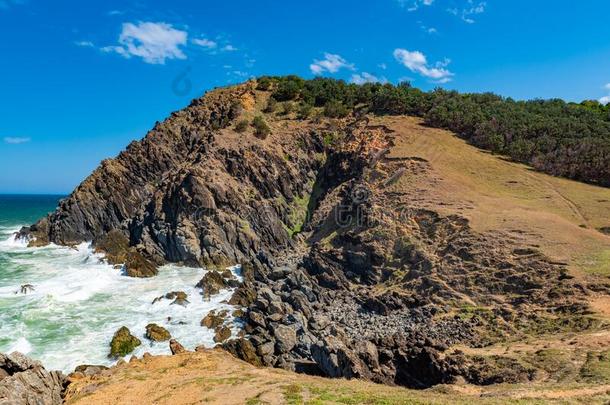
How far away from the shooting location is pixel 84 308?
35.4 metres

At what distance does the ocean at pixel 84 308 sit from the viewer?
28.1 m

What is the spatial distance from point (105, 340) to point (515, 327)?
28.1 m

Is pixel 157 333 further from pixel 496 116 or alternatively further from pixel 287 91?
pixel 496 116

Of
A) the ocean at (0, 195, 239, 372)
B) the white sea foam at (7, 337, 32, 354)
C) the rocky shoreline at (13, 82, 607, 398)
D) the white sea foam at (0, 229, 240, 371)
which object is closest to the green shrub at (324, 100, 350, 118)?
the rocky shoreline at (13, 82, 607, 398)

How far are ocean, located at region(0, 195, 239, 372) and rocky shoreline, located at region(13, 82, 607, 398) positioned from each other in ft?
7.03

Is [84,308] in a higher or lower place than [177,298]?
lower

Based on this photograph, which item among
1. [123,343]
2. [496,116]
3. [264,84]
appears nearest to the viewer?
[123,343]

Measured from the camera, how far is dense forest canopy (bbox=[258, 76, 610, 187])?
51.3 meters

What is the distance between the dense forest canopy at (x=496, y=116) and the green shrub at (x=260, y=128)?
8.35 m

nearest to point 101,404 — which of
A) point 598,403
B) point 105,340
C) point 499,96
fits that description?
point 105,340

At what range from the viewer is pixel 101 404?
1834cm

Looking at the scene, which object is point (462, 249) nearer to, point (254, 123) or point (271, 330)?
point (271, 330)

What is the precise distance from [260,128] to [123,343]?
41812 mm

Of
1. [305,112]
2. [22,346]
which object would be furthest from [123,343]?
[305,112]
